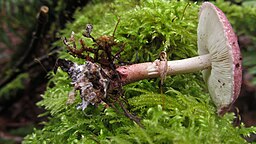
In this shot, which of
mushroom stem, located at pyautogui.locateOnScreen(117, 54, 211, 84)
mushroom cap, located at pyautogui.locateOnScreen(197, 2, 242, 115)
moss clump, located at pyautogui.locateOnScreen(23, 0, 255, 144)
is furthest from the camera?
mushroom stem, located at pyautogui.locateOnScreen(117, 54, 211, 84)

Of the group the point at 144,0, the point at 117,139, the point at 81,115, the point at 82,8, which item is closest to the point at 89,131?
the point at 81,115

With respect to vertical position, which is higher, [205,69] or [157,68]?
[157,68]

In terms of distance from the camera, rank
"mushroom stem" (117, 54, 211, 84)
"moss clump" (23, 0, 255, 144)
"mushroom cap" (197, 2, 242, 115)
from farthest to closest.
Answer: "mushroom stem" (117, 54, 211, 84), "mushroom cap" (197, 2, 242, 115), "moss clump" (23, 0, 255, 144)

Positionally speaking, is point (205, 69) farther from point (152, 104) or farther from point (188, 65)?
point (152, 104)

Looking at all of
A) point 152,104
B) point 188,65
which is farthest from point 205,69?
point 152,104

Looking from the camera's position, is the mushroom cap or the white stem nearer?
the mushroom cap
